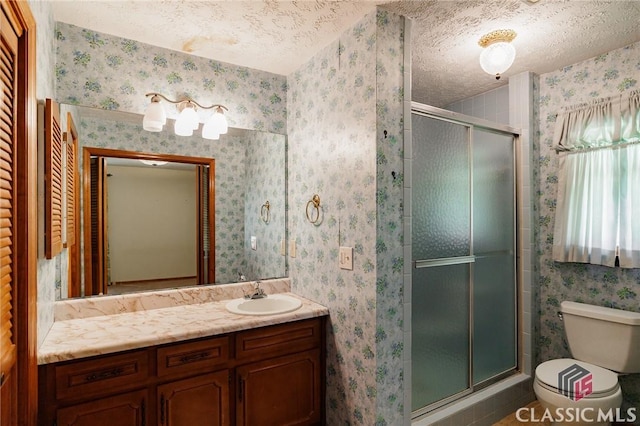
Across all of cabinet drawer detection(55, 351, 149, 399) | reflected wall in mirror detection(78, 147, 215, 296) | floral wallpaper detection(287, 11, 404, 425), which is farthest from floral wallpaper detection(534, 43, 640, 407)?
cabinet drawer detection(55, 351, 149, 399)

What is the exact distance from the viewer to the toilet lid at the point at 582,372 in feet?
5.90

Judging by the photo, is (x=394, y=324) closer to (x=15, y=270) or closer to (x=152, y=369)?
(x=152, y=369)

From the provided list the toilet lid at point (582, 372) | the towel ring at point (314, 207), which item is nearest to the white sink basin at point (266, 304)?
the towel ring at point (314, 207)

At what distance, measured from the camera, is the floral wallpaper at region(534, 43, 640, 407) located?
208 centimetres

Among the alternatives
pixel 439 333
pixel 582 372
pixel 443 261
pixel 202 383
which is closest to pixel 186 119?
pixel 202 383

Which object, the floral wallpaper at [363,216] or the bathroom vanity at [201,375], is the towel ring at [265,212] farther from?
the bathroom vanity at [201,375]

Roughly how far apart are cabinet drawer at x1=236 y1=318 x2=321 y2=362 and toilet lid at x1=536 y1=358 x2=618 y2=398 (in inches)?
52.0

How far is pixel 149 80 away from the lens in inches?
80.3

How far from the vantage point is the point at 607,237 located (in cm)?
Answer: 210

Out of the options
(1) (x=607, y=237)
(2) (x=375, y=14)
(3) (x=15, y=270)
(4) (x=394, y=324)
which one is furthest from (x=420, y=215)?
(3) (x=15, y=270)

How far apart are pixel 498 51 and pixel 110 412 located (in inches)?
102

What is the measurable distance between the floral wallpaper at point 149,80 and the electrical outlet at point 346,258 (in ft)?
3.62

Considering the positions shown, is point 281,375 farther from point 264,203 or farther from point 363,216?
point 264,203

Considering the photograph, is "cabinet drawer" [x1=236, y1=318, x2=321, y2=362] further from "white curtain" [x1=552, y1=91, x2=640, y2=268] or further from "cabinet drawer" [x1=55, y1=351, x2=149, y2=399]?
"white curtain" [x1=552, y1=91, x2=640, y2=268]
